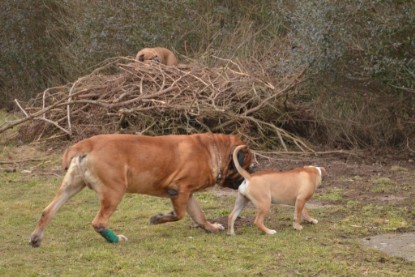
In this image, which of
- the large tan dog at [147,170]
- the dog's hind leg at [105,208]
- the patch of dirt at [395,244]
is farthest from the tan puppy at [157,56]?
the patch of dirt at [395,244]

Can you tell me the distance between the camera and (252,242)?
27.2 ft

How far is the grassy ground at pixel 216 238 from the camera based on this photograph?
7316 millimetres

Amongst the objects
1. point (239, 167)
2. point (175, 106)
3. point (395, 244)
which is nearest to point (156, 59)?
point (175, 106)

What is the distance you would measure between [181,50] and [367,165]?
32.4 ft

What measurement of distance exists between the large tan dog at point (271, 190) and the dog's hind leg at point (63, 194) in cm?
168

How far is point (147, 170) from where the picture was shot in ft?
28.8

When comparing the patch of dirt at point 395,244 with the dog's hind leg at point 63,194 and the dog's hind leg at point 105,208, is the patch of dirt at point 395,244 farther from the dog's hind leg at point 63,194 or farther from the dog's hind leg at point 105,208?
the dog's hind leg at point 63,194

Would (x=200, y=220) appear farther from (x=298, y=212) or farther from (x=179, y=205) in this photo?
(x=298, y=212)

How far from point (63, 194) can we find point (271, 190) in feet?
7.26

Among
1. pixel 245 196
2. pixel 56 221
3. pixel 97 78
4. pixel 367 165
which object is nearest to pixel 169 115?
pixel 97 78

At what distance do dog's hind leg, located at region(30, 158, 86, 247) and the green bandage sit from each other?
0.57m

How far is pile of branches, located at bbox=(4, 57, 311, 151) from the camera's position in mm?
14984

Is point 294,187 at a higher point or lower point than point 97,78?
higher

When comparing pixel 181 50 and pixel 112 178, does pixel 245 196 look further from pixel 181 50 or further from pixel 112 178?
pixel 181 50
